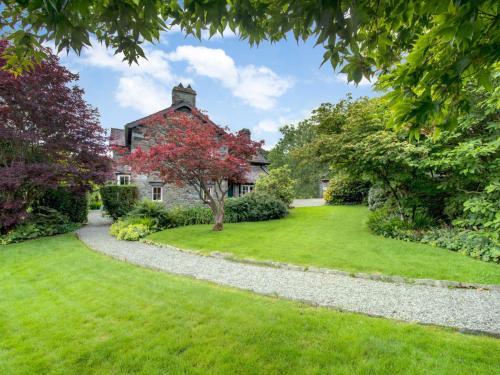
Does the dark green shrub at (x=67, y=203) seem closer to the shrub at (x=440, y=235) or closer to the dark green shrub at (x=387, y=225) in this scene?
the dark green shrub at (x=387, y=225)

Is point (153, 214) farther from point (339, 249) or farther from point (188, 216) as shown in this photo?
point (339, 249)

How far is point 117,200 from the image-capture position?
1609 centimetres

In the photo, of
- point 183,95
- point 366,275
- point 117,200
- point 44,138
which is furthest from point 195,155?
point 183,95

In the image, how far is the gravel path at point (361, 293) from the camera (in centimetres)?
394

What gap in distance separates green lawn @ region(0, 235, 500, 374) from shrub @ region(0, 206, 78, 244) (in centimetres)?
737

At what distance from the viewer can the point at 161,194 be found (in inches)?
707

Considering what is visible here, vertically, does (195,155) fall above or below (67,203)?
above

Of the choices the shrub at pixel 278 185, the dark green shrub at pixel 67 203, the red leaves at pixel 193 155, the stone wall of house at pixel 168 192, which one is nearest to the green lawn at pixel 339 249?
the red leaves at pixel 193 155

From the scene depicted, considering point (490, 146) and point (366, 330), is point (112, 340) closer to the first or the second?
point (366, 330)

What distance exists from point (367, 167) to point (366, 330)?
7.88m

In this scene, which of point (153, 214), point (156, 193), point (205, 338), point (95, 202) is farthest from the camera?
point (95, 202)

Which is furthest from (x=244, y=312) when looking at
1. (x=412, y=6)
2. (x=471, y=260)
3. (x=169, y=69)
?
(x=169, y=69)

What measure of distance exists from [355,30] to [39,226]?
570 inches

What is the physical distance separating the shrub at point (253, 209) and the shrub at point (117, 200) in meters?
5.91
